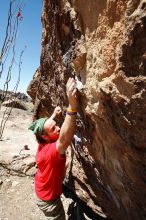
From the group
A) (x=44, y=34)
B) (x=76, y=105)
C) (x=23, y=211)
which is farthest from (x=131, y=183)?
(x=23, y=211)

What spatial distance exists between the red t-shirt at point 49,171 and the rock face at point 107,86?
0.33 m

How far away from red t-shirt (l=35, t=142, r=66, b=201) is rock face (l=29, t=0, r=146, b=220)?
328mm

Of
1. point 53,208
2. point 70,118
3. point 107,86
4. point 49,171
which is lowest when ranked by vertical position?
point 53,208

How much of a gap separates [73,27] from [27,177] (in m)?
3.29

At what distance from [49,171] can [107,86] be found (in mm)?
1458

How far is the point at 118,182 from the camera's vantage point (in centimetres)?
270

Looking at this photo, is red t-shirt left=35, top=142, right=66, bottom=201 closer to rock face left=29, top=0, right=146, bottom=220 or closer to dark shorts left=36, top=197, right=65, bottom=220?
dark shorts left=36, top=197, right=65, bottom=220

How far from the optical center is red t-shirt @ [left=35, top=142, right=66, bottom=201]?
2.97 meters

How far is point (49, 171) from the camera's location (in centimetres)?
308

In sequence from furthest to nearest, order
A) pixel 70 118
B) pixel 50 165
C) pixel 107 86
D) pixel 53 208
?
pixel 53 208 → pixel 50 165 → pixel 70 118 → pixel 107 86

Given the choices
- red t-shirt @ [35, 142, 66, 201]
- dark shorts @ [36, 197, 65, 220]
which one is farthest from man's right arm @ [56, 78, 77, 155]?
dark shorts @ [36, 197, 65, 220]

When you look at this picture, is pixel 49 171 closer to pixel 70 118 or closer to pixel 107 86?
pixel 70 118

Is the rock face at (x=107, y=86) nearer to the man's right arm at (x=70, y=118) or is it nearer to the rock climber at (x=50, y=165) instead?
the man's right arm at (x=70, y=118)

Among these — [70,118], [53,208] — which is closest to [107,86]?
[70,118]
